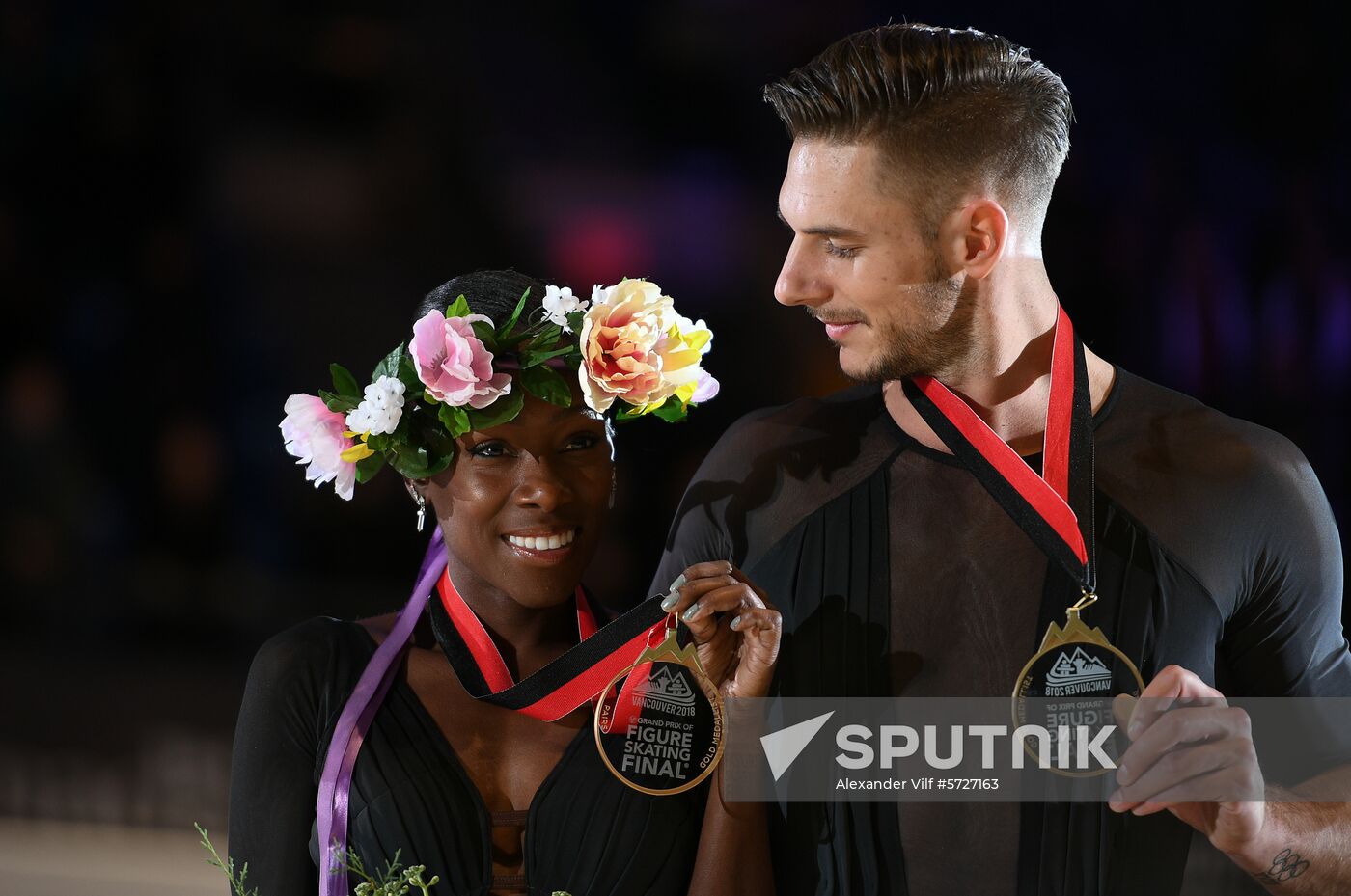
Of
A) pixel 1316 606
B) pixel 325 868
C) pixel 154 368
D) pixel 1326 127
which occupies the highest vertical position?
pixel 1326 127

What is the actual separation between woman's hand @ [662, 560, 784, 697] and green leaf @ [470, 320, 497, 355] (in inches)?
14.4

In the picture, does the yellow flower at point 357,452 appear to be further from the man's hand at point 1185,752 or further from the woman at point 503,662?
the man's hand at point 1185,752

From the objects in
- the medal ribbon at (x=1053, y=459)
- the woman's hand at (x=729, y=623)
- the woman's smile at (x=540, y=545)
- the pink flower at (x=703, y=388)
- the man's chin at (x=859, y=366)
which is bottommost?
the woman's hand at (x=729, y=623)

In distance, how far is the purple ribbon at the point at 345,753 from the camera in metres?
1.79

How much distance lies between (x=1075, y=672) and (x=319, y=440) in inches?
38.8

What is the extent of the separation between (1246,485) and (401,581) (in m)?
2.36

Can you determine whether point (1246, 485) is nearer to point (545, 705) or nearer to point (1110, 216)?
point (545, 705)

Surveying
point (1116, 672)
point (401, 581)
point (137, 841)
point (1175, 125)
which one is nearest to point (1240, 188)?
point (1175, 125)

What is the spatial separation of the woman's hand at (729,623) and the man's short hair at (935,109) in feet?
1.78

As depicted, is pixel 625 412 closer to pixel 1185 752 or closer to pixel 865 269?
pixel 865 269

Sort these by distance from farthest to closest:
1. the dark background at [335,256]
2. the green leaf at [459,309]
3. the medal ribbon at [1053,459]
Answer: the dark background at [335,256] < the medal ribbon at [1053,459] < the green leaf at [459,309]

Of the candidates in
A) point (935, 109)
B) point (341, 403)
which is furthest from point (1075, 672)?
point (341, 403)

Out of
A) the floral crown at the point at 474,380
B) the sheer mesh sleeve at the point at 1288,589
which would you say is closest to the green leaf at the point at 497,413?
the floral crown at the point at 474,380

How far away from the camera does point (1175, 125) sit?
3.02 metres
